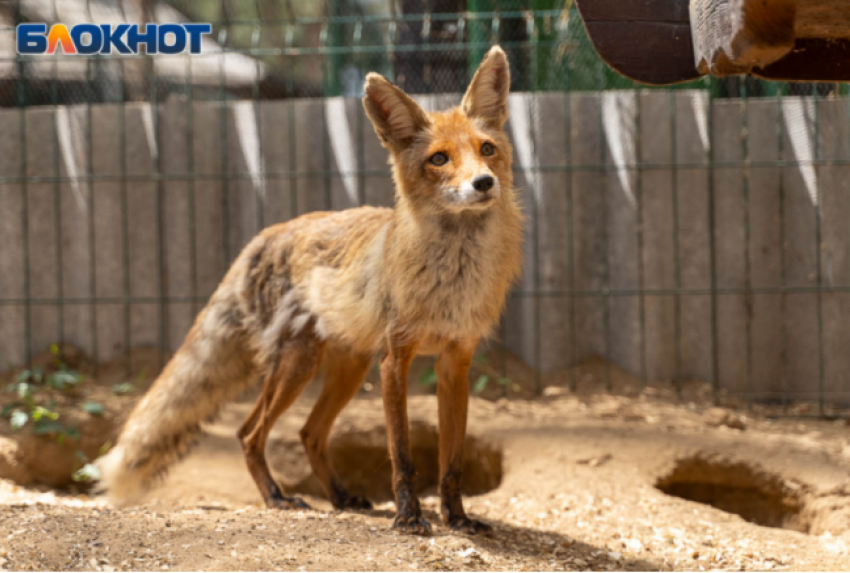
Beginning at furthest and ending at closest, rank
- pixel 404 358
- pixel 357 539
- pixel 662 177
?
pixel 662 177 → pixel 404 358 → pixel 357 539

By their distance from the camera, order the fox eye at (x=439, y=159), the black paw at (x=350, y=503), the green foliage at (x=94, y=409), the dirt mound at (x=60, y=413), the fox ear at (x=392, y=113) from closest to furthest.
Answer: the fox eye at (x=439, y=159)
the fox ear at (x=392, y=113)
the black paw at (x=350, y=503)
the dirt mound at (x=60, y=413)
the green foliage at (x=94, y=409)

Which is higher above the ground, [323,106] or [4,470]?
[323,106]

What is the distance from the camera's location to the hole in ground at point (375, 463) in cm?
564

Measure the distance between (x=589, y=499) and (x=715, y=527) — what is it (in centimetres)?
71

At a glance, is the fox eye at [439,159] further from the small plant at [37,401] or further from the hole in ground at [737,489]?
the small plant at [37,401]

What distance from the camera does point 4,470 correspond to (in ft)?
17.7

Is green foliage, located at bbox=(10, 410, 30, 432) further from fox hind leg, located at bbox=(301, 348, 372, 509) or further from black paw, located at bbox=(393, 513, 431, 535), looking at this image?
black paw, located at bbox=(393, 513, 431, 535)

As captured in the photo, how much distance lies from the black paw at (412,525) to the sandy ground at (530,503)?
2.5 inches

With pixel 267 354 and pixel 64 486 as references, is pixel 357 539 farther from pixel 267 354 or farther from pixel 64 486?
pixel 64 486

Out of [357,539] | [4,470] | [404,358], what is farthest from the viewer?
[4,470]

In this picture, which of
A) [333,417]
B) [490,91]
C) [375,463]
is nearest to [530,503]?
[333,417]

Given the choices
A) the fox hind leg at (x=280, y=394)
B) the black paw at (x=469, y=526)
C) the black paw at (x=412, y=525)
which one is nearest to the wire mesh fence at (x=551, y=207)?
the fox hind leg at (x=280, y=394)

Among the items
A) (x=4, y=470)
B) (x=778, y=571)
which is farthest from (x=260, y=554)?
(x=4, y=470)

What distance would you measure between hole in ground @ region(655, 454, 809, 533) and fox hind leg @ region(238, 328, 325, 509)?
93.7 inches
